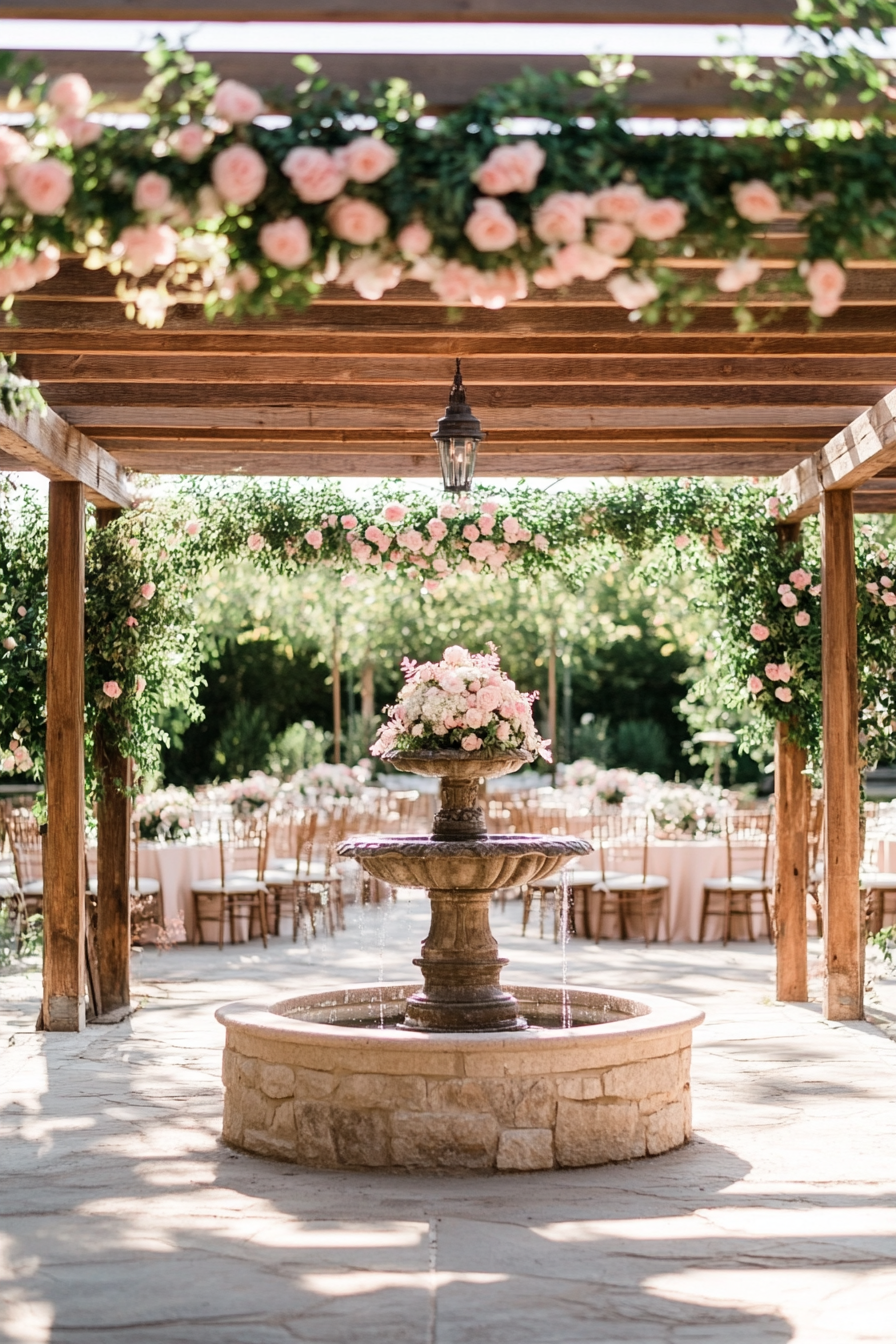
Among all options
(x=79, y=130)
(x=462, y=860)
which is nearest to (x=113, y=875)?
(x=462, y=860)

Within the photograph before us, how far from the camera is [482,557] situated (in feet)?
31.7

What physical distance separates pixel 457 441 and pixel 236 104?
2.67 m

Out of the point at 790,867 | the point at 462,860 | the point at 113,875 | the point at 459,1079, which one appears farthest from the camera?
the point at 790,867

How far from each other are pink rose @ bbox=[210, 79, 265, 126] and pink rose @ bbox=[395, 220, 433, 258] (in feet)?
1.38

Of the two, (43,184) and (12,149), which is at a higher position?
(12,149)

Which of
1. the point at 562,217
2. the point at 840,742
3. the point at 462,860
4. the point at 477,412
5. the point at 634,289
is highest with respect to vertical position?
the point at 477,412

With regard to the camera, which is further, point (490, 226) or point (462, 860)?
point (462, 860)

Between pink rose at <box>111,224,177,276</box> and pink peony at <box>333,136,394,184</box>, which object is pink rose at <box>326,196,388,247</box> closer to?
pink peony at <box>333,136,394,184</box>

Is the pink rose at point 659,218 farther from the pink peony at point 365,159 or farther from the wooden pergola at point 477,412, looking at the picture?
the wooden pergola at point 477,412

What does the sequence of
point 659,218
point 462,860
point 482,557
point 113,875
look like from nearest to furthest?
1. point 659,218
2. point 462,860
3. point 113,875
4. point 482,557

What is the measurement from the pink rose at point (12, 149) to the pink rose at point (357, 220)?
0.72m

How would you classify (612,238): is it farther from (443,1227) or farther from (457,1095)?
(457,1095)

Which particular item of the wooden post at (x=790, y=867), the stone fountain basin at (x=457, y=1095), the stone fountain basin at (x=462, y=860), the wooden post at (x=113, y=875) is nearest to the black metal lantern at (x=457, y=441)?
the stone fountain basin at (x=462, y=860)

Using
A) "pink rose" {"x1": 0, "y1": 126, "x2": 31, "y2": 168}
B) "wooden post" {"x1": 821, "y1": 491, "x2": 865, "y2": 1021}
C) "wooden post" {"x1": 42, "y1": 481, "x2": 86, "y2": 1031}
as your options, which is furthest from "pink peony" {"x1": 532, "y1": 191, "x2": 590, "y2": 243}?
"wooden post" {"x1": 821, "y1": 491, "x2": 865, "y2": 1021}
